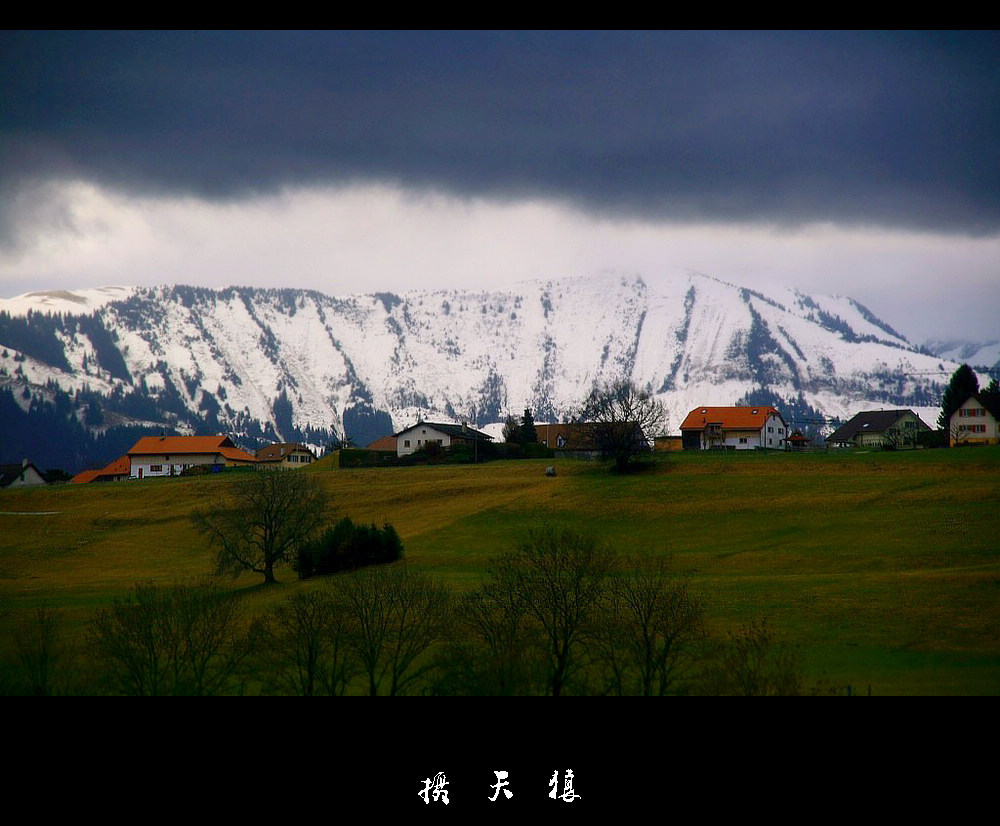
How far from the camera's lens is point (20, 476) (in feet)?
439

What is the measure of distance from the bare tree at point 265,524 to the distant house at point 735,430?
6804 centimetres

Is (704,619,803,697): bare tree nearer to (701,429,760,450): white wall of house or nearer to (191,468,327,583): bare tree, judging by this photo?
(191,468,327,583): bare tree

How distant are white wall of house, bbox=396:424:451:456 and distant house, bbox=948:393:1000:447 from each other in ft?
217

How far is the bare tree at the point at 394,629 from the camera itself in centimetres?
4431

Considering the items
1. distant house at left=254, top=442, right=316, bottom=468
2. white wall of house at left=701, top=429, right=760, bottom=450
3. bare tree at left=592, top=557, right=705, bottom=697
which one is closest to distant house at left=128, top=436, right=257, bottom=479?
distant house at left=254, top=442, right=316, bottom=468

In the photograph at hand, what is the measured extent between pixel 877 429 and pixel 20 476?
115 meters

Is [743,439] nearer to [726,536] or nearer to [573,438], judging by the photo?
[573,438]

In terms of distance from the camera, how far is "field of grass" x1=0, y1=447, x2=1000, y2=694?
47250 mm

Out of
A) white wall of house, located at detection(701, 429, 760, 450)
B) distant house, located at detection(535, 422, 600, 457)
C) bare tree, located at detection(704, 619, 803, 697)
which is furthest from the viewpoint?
white wall of house, located at detection(701, 429, 760, 450)

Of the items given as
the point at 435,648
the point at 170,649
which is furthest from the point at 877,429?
the point at 170,649

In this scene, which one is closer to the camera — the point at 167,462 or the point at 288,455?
the point at 167,462
